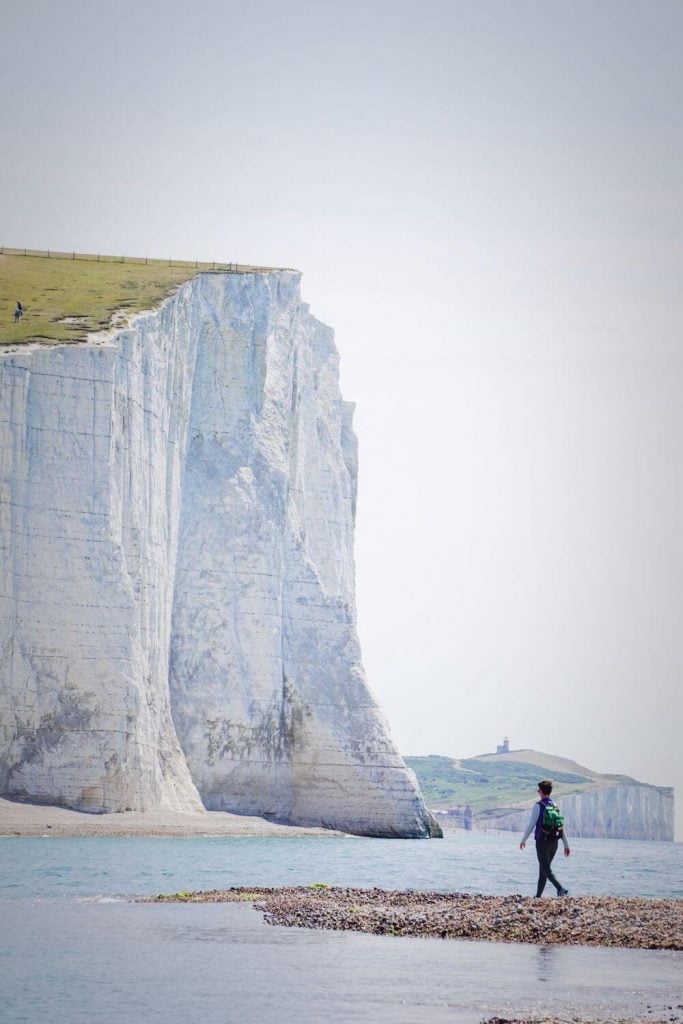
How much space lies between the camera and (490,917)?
23469mm

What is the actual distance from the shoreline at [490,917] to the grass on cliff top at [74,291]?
39.1 m

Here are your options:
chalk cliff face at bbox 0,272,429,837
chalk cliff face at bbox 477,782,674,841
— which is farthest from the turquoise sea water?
chalk cliff face at bbox 477,782,674,841

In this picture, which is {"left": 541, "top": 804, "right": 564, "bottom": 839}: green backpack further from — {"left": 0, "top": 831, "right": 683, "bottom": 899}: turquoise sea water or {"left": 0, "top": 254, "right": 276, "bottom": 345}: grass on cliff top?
{"left": 0, "top": 254, "right": 276, "bottom": 345}: grass on cliff top

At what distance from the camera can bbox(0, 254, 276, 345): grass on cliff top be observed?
6431 cm

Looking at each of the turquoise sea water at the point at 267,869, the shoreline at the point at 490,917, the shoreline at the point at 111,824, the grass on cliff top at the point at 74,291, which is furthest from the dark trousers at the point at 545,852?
the grass on cliff top at the point at 74,291

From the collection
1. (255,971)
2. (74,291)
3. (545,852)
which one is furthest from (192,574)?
(255,971)

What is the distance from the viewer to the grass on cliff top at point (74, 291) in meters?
64.3

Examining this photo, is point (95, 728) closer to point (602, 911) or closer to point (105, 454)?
point (105, 454)

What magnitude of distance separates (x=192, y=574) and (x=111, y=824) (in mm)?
15933

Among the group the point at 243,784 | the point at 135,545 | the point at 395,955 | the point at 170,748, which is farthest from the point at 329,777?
the point at 395,955

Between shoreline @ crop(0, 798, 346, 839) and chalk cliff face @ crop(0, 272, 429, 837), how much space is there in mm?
819

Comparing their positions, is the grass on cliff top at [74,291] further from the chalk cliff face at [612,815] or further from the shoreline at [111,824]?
the chalk cliff face at [612,815]

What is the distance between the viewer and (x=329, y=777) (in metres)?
68.6

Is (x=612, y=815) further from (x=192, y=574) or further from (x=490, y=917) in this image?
(x=490, y=917)
